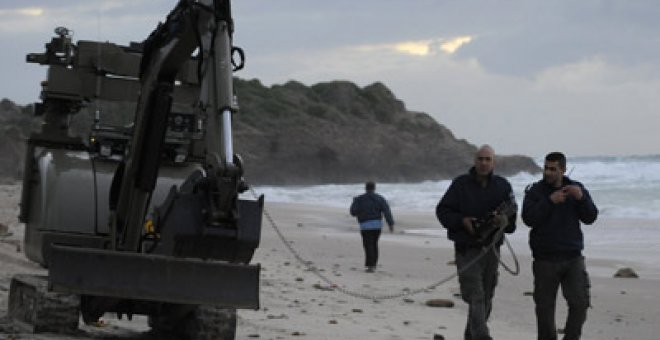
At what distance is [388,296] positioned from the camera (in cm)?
1477

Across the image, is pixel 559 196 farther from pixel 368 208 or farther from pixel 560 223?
pixel 368 208

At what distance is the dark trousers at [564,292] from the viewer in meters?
9.61

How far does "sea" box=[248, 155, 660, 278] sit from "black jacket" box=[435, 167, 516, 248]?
227 cm

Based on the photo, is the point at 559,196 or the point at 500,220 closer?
the point at 559,196

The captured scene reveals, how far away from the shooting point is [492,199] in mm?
9836

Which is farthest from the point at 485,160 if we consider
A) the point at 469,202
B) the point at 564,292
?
the point at 564,292

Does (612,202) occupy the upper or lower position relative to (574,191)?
upper

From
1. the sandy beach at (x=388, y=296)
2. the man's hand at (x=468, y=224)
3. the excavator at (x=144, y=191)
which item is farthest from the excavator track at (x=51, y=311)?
the man's hand at (x=468, y=224)

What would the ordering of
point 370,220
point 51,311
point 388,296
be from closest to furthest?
1. point 51,311
2. point 388,296
3. point 370,220

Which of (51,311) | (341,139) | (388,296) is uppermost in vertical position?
(341,139)

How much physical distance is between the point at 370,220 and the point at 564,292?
35.2ft

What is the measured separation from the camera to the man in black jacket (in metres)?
9.71

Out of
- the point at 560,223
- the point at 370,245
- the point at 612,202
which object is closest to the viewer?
the point at 560,223

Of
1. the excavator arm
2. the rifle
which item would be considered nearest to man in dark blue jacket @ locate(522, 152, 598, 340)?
the rifle
